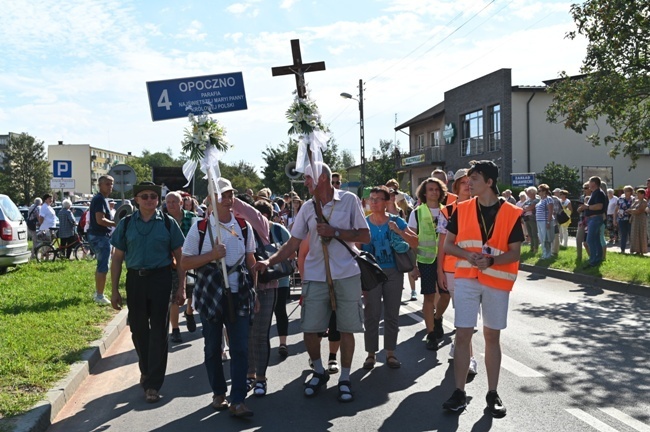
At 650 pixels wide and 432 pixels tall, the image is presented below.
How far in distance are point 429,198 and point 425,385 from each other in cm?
248

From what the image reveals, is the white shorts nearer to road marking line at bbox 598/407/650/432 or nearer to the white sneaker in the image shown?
road marking line at bbox 598/407/650/432

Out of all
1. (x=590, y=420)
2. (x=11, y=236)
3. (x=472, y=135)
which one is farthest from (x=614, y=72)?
(x=472, y=135)

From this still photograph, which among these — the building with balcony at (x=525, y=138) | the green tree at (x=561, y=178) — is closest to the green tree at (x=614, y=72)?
the green tree at (x=561, y=178)

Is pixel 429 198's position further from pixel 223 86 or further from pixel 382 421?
pixel 223 86

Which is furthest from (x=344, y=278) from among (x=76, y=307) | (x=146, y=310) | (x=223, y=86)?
(x=223, y=86)

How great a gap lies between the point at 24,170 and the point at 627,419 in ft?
293

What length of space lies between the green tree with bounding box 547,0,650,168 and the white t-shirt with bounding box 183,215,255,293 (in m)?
9.69

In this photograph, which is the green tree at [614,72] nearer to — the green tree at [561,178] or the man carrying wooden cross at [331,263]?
the man carrying wooden cross at [331,263]

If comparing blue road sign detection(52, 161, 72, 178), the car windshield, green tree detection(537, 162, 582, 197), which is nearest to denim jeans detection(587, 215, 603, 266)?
the car windshield

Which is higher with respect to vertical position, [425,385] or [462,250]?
[462,250]

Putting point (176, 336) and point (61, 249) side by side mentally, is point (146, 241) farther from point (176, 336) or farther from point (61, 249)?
point (61, 249)

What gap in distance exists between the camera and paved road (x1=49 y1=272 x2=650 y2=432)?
530cm

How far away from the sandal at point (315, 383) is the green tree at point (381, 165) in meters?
41.7

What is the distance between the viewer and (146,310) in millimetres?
6270
